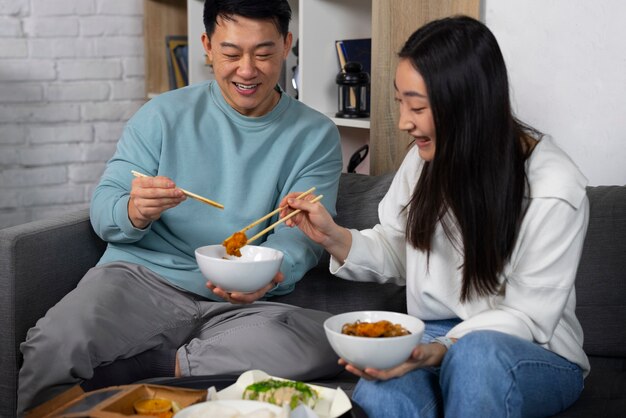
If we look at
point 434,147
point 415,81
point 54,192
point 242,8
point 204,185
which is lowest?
point 54,192

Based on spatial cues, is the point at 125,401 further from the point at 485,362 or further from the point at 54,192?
the point at 54,192

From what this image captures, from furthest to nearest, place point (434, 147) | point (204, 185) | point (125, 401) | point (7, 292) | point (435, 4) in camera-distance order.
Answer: point (435, 4), point (204, 185), point (7, 292), point (434, 147), point (125, 401)

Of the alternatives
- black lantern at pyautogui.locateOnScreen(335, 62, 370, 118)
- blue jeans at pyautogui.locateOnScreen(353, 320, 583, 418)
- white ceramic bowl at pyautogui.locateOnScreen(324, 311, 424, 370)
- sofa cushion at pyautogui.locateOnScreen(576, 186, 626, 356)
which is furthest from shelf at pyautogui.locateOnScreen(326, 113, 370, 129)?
white ceramic bowl at pyautogui.locateOnScreen(324, 311, 424, 370)

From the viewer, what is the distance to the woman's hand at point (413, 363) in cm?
124

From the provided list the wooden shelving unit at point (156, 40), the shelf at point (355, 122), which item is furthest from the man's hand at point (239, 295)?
the wooden shelving unit at point (156, 40)

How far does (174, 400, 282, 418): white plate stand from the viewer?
1.14 meters

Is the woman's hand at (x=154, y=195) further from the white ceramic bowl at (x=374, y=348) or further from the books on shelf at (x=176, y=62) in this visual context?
the books on shelf at (x=176, y=62)

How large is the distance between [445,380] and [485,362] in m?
0.09

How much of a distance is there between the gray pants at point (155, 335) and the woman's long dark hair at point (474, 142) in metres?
0.36

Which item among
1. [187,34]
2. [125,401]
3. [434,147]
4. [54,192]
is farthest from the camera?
[187,34]

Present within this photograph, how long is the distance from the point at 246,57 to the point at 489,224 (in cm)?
66

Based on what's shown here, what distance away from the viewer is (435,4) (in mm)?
2098

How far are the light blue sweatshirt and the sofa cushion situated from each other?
545mm

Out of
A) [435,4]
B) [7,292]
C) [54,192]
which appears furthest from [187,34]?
[7,292]
